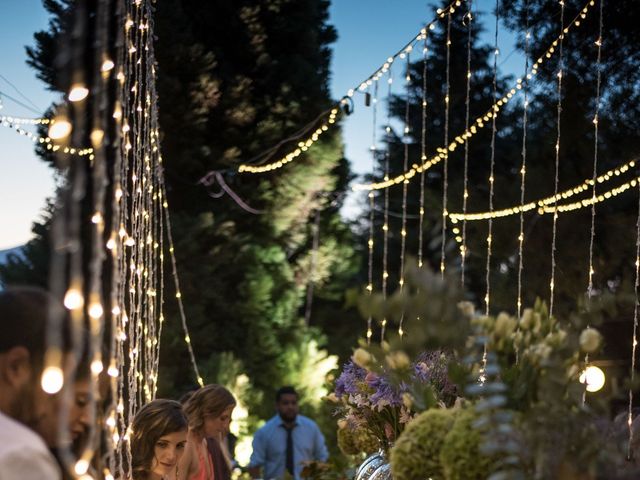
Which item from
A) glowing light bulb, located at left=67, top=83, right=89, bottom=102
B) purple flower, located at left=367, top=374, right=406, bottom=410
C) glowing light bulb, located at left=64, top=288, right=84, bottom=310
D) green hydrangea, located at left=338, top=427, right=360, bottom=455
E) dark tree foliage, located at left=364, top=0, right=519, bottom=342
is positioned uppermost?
dark tree foliage, located at left=364, top=0, right=519, bottom=342

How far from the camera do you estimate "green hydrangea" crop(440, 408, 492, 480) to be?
2.30 metres

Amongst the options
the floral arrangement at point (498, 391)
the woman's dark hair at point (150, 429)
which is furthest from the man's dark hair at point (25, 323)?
the woman's dark hair at point (150, 429)

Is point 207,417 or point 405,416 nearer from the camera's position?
point 405,416

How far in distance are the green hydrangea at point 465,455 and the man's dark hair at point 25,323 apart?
0.88 meters

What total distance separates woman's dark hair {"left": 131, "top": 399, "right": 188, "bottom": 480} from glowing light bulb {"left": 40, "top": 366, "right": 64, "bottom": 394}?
7.25ft

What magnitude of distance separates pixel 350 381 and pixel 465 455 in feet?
6.40

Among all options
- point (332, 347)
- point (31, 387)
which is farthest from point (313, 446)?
point (31, 387)

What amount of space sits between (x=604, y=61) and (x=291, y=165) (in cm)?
439

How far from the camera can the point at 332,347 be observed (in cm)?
1577

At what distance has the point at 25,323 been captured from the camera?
6.37 ft

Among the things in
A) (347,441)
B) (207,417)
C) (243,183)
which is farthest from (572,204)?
(347,441)

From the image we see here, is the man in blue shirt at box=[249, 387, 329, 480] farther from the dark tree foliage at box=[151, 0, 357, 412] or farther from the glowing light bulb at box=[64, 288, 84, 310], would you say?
the glowing light bulb at box=[64, 288, 84, 310]

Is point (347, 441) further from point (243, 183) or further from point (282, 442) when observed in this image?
point (243, 183)

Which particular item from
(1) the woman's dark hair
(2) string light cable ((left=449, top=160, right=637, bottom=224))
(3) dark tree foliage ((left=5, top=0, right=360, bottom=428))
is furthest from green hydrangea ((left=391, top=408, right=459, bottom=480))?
(3) dark tree foliage ((left=5, top=0, right=360, bottom=428))
